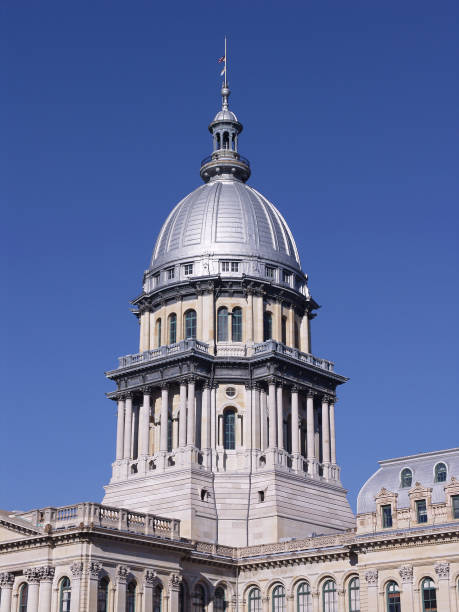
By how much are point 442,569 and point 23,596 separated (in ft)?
96.8

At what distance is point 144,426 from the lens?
9694 cm

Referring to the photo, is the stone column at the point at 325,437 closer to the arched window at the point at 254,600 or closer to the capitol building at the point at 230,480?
the capitol building at the point at 230,480

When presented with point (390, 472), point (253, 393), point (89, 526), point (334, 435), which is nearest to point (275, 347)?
point (253, 393)

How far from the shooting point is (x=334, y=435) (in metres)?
101

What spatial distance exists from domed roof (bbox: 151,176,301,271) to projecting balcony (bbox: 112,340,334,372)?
9529 millimetres

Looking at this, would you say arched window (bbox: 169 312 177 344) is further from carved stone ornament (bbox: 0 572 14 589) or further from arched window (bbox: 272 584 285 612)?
carved stone ornament (bbox: 0 572 14 589)

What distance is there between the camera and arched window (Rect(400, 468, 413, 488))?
76706mm

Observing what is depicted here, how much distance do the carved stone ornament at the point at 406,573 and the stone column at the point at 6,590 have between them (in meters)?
27.7

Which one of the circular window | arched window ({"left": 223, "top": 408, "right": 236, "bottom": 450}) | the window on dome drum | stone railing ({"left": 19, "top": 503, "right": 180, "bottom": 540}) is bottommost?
stone railing ({"left": 19, "top": 503, "right": 180, "bottom": 540})

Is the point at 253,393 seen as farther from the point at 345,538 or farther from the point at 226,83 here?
the point at 226,83

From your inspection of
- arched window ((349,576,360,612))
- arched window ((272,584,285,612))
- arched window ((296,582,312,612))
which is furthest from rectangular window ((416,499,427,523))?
arched window ((272,584,285,612))

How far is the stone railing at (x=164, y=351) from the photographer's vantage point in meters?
96.1

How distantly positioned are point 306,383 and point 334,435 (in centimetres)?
595

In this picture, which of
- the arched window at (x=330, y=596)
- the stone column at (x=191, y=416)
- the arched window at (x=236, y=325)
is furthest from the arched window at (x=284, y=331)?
the arched window at (x=330, y=596)
